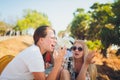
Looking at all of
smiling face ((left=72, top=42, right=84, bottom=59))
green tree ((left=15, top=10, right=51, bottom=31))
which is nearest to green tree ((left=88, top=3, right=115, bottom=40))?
green tree ((left=15, top=10, right=51, bottom=31))

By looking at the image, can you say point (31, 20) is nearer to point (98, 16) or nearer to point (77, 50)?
point (98, 16)

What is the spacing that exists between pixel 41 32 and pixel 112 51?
5451 cm

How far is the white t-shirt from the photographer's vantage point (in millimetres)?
3613

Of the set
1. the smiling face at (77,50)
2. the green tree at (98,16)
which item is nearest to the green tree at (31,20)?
the green tree at (98,16)

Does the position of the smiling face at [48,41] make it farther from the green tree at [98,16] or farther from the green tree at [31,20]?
the green tree at [31,20]

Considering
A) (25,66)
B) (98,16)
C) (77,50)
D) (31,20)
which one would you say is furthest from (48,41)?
(31,20)

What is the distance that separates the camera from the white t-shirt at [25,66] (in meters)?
3.61

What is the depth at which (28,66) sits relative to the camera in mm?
3646

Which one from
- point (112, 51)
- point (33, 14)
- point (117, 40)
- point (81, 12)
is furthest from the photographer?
point (33, 14)

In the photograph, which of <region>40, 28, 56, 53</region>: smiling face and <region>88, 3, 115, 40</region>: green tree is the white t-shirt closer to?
<region>40, 28, 56, 53</region>: smiling face

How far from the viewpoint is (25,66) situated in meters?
3.71

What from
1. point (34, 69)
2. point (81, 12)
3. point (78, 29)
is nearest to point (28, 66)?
point (34, 69)

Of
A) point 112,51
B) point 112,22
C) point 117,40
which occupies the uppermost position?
point 112,22

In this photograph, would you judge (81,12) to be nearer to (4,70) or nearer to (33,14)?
(33,14)
